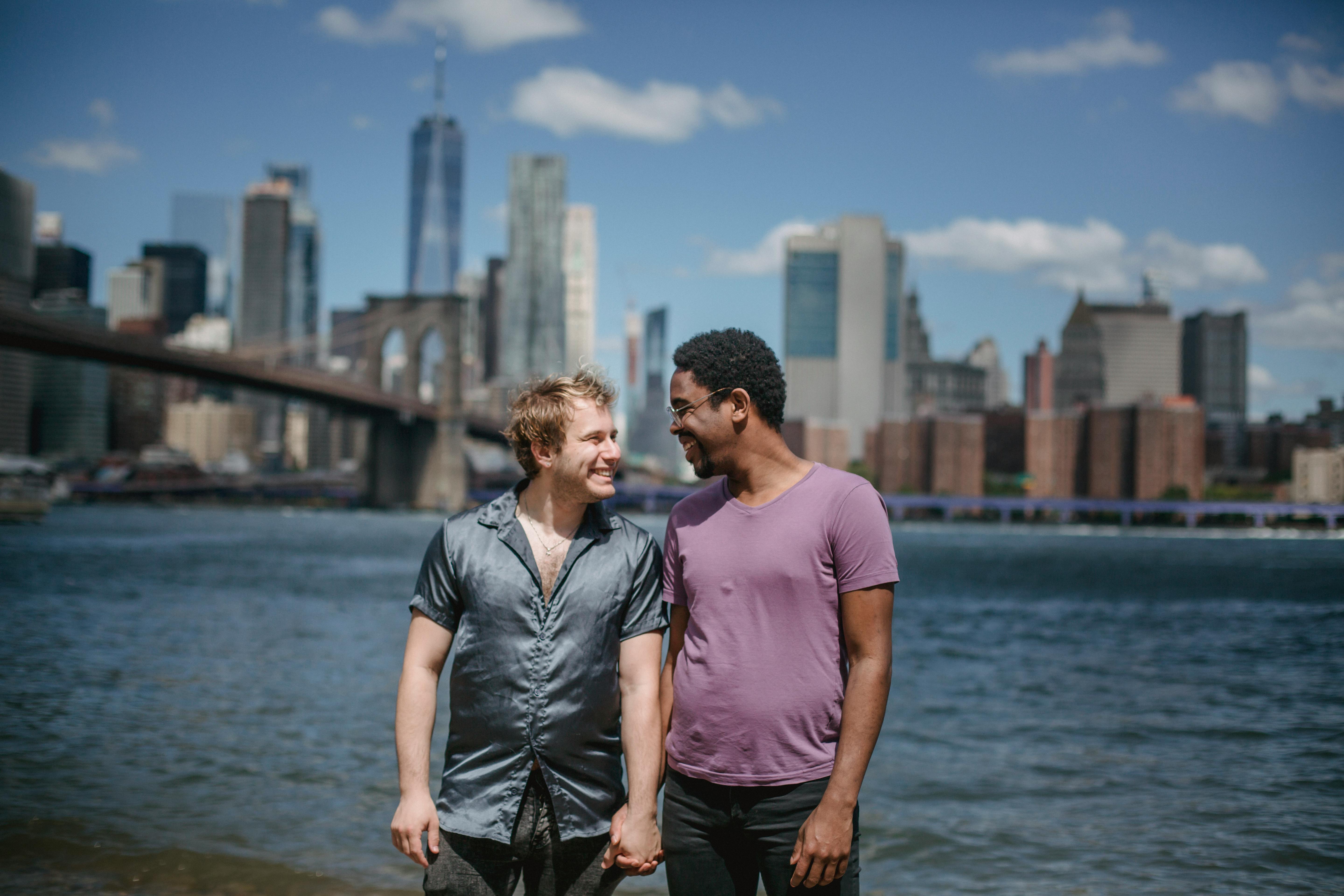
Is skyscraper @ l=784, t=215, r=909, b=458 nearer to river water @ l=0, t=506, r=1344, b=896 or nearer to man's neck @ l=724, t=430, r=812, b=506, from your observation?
river water @ l=0, t=506, r=1344, b=896

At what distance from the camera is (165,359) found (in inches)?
1709

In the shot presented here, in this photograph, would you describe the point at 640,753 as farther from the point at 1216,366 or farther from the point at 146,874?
the point at 1216,366

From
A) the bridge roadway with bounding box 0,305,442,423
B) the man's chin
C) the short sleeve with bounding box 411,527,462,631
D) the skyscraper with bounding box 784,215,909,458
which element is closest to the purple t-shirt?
the man's chin

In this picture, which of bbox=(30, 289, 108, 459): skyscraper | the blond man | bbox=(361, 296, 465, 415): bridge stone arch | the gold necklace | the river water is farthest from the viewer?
bbox=(30, 289, 108, 459): skyscraper

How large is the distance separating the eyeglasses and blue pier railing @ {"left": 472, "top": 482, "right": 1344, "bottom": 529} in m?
61.9

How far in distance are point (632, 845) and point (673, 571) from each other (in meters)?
0.60

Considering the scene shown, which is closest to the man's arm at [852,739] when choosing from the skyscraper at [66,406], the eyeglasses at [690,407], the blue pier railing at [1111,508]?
the eyeglasses at [690,407]

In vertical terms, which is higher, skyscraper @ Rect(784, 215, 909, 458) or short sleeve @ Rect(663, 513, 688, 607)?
skyscraper @ Rect(784, 215, 909, 458)

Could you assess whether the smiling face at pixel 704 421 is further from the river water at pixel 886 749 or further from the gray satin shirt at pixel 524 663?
the river water at pixel 886 749

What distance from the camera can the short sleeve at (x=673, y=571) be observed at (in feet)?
8.07

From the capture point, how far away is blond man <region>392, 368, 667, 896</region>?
92.7 inches

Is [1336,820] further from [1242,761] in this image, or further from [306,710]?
[306,710]

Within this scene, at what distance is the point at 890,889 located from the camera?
5.89 metres

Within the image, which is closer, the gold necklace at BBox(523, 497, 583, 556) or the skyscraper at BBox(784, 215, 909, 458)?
the gold necklace at BBox(523, 497, 583, 556)
